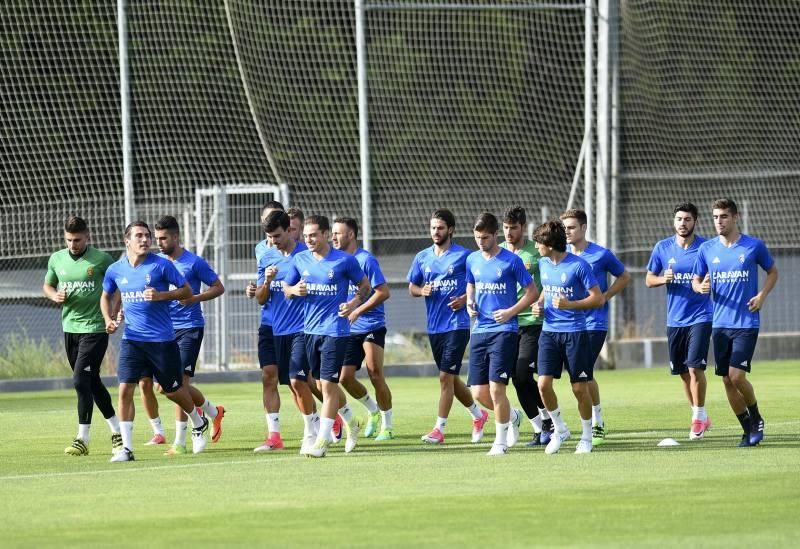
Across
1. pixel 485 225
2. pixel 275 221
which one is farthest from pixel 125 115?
pixel 485 225

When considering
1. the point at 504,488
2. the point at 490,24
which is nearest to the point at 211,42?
the point at 490,24

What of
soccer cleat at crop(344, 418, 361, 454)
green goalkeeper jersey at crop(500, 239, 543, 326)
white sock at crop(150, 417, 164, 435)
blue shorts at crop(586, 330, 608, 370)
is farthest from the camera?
white sock at crop(150, 417, 164, 435)

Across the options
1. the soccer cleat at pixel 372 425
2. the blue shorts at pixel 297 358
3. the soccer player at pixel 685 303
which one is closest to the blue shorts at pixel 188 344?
the blue shorts at pixel 297 358

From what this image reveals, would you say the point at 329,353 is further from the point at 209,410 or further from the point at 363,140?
the point at 363,140

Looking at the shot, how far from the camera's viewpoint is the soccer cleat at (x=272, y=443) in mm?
14656

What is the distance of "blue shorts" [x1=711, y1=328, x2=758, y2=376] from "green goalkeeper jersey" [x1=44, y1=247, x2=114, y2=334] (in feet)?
17.3

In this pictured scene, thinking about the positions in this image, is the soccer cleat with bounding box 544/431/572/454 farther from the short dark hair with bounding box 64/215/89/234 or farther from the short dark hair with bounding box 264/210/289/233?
the short dark hair with bounding box 64/215/89/234

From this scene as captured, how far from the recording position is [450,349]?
1548 cm

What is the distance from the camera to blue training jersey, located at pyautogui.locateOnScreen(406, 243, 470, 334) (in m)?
15.5

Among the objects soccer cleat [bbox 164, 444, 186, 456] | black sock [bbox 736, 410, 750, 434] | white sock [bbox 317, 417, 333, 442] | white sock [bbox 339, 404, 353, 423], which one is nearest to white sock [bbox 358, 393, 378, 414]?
white sock [bbox 339, 404, 353, 423]

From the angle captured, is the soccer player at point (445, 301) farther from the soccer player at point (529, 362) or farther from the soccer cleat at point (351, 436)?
the soccer cleat at point (351, 436)

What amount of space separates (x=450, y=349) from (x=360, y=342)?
0.98m

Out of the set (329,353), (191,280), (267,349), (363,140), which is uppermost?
(363,140)

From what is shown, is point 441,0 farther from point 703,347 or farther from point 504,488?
point 504,488
